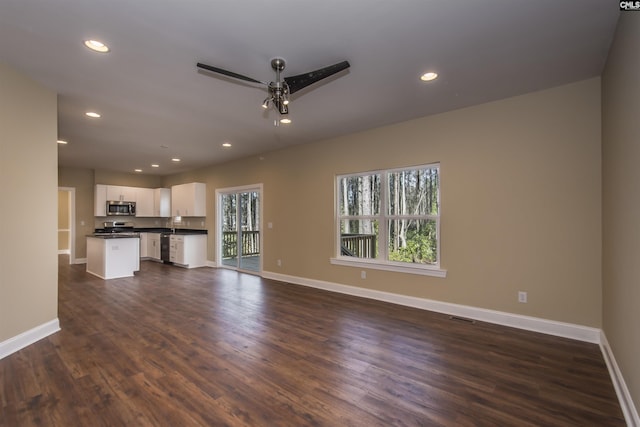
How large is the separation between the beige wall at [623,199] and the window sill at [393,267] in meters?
1.63

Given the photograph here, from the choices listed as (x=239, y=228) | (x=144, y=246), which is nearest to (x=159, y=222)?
(x=144, y=246)

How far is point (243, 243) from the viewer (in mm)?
7285

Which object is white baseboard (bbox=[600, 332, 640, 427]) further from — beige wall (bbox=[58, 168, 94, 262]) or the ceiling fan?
beige wall (bbox=[58, 168, 94, 262])

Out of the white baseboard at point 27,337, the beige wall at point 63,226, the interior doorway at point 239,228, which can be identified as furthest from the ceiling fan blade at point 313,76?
the beige wall at point 63,226

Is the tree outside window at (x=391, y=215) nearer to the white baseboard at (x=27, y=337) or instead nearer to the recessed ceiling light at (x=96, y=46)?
the recessed ceiling light at (x=96, y=46)

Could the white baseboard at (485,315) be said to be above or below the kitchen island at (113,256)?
below

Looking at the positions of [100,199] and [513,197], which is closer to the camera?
[513,197]

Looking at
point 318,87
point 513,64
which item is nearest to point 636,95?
point 513,64

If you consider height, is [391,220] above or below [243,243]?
above

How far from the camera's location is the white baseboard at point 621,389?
71.1 inches

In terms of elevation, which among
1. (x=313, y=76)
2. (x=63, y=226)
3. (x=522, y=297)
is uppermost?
(x=313, y=76)

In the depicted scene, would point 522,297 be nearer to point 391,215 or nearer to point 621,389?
point 621,389

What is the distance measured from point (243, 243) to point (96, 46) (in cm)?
530

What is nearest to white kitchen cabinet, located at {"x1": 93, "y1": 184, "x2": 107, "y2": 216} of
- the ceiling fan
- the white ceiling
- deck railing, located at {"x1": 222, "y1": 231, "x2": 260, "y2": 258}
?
deck railing, located at {"x1": 222, "y1": 231, "x2": 260, "y2": 258}
